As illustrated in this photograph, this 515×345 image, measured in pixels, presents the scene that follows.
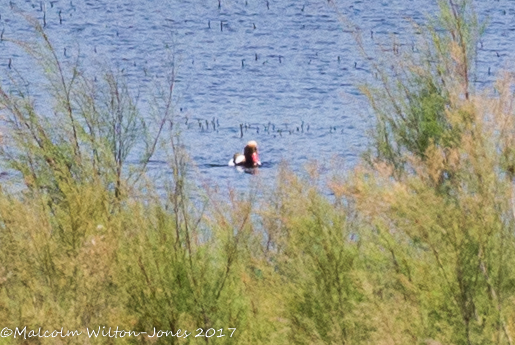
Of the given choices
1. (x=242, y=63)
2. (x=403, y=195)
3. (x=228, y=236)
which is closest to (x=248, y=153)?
(x=242, y=63)

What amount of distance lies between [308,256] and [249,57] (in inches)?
879

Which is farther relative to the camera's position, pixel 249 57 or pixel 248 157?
pixel 249 57

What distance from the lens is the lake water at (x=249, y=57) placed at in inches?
809

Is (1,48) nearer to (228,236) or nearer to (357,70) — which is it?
(357,70)

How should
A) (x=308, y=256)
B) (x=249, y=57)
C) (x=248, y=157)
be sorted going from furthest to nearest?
(x=249, y=57)
(x=248, y=157)
(x=308, y=256)

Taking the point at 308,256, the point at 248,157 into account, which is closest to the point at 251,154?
the point at 248,157

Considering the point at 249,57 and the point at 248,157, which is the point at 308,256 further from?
the point at 249,57

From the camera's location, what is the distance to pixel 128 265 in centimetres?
666

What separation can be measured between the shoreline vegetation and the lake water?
931 cm

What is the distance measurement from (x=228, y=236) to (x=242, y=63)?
70.0ft

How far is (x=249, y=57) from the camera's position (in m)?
28.8

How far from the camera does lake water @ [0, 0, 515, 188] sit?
20553 millimetres

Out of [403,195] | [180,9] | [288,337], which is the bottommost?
[180,9]

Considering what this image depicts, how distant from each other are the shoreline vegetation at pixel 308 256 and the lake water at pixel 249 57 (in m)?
9.31
